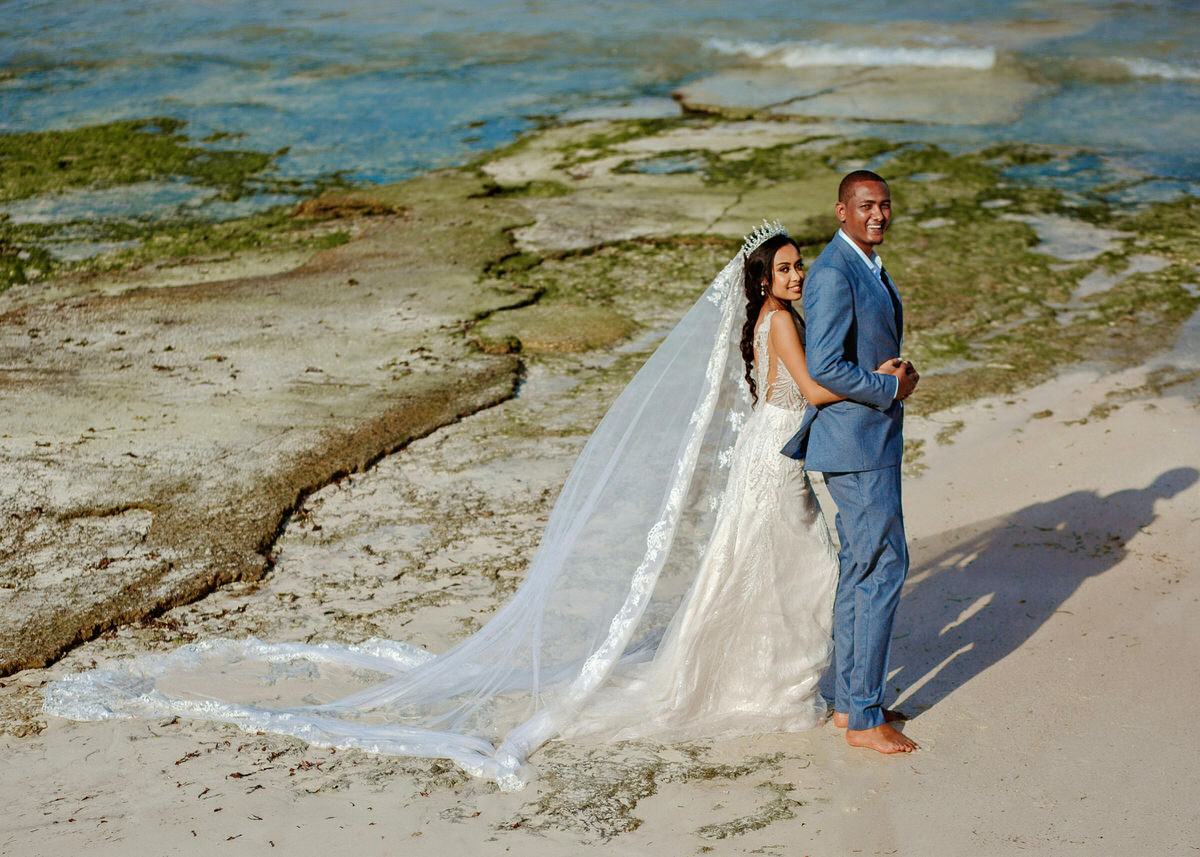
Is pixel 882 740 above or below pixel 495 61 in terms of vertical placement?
below

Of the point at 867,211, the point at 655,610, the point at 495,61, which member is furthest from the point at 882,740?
the point at 495,61

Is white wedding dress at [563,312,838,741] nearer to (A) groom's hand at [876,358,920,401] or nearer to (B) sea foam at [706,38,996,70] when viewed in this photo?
(A) groom's hand at [876,358,920,401]

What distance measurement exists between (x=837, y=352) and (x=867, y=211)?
1.39ft

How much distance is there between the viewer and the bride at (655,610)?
144 inches

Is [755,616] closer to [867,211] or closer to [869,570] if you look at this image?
[869,570]

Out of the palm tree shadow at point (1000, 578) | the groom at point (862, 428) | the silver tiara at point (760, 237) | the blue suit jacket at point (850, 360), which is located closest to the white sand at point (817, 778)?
the palm tree shadow at point (1000, 578)

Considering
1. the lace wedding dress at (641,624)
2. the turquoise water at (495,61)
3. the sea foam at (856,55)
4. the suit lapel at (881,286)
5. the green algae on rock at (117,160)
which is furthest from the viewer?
the sea foam at (856,55)

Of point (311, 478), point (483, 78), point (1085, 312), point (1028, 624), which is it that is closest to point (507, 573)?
point (311, 478)

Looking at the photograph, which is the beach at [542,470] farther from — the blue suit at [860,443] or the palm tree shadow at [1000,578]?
the blue suit at [860,443]

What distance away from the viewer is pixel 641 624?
3873mm

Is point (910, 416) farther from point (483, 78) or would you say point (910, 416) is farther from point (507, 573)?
point (483, 78)

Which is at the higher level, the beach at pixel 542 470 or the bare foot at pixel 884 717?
the beach at pixel 542 470

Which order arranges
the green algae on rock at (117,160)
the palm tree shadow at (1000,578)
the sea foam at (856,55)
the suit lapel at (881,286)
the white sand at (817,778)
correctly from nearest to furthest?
1. the white sand at (817,778)
2. the suit lapel at (881,286)
3. the palm tree shadow at (1000,578)
4. the green algae on rock at (117,160)
5. the sea foam at (856,55)

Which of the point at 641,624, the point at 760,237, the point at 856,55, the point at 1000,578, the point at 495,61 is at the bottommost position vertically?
the point at 1000,578
